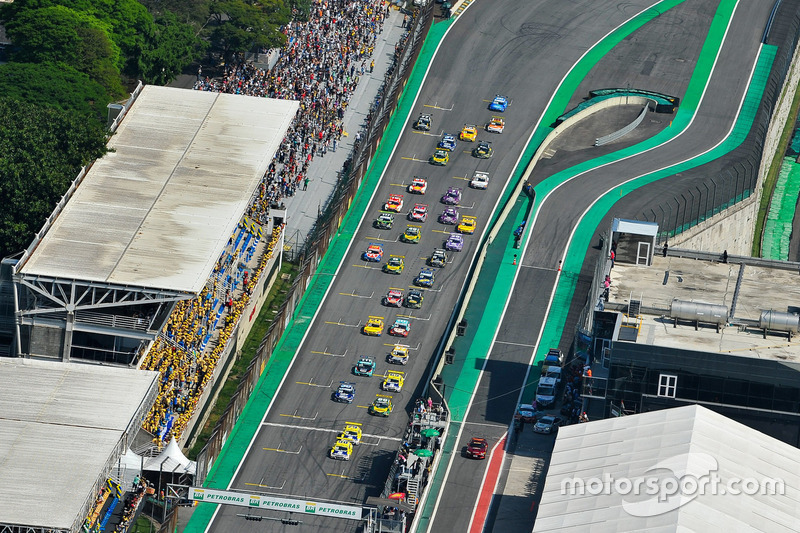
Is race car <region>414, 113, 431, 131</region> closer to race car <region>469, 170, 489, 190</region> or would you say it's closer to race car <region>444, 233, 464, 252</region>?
race car <region>469, 170, 489, 190</region>

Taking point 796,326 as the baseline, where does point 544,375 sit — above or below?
below

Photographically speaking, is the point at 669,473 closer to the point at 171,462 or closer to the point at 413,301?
the point at 171,462

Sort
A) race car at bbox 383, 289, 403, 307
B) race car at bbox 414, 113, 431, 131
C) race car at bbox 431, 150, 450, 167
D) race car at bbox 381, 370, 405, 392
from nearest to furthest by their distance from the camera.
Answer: race car at bbox 381, 370, 405, 392 → race car at bbox 383, 289, 403, 307 → race car at bbox 431, 150, 450, 167 → race car at bbox 414, 113, 431, 131

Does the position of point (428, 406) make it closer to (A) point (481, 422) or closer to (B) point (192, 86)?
(A) point (481, 422)

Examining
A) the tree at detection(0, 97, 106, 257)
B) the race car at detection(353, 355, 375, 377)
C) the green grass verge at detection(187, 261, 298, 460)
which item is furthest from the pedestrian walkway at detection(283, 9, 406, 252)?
the tree at detection(0, 97, 106, 257)

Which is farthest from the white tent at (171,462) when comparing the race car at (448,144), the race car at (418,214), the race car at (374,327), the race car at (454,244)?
the race car at (448,144)

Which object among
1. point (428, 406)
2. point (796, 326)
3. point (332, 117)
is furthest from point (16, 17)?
point (796, 326)
